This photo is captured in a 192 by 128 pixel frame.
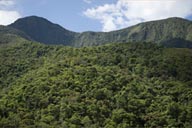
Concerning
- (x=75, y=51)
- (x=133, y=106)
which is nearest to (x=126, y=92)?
(x=133, y=106)

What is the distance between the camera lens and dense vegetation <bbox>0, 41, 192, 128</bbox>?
10162cm

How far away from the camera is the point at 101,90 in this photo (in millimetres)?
114688

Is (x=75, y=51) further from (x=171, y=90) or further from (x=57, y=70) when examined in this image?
(x=171, y=90)

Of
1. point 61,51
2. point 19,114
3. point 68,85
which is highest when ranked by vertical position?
point 61,51

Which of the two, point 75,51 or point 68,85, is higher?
point 75,51

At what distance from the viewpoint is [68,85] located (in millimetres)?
119188

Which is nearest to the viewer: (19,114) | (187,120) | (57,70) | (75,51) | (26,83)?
(19,114)

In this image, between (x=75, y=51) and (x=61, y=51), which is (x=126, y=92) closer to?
(x=75, y=51)

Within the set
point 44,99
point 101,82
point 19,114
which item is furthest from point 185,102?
point 19,114

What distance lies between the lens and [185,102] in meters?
117

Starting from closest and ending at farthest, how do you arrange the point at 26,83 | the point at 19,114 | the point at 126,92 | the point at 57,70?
the point at 19,114 < the point at 126,92 < the point at 26,83 < the point at 57,70

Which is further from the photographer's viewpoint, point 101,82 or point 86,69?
point 86,69

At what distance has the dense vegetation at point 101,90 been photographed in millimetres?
101625

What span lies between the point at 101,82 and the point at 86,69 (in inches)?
467
